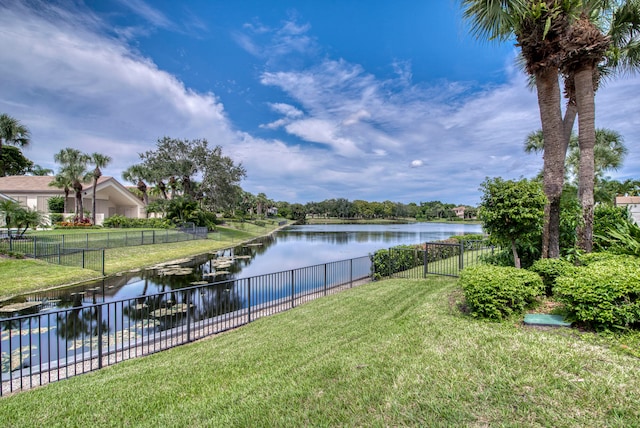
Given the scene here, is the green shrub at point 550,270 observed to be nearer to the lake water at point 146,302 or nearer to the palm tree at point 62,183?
the lake water at point 146,302

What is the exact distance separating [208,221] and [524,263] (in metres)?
35.1

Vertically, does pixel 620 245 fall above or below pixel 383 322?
above

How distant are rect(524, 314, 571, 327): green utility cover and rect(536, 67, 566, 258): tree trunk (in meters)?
2.58

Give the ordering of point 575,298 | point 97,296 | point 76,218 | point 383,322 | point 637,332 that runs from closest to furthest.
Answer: point 637,332 < point 575,298 < point 383,322 < point 97,296 < point 76,218

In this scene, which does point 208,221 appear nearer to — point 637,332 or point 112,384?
point 112,384

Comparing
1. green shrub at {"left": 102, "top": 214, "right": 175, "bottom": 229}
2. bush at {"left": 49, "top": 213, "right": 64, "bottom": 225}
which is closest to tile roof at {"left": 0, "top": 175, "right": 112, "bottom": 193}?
bush at {"left": 49, "top": 213, "right": 64, "bottom": 225}

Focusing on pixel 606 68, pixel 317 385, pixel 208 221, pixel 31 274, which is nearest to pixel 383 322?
pixel 317 385

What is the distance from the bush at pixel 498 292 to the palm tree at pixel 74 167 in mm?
39738

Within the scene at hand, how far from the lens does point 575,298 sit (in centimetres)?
400

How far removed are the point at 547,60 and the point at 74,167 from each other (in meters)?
41.0

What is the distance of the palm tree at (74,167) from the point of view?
33719mm

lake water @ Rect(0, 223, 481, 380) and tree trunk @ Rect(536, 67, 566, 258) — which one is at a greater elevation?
tree trunk @ Rect(536, 67, 566, 258)

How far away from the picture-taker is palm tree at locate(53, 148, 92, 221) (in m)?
33.7

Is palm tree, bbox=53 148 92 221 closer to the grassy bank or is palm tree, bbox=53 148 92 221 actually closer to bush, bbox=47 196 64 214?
bush, bbox=47 196 64 214
